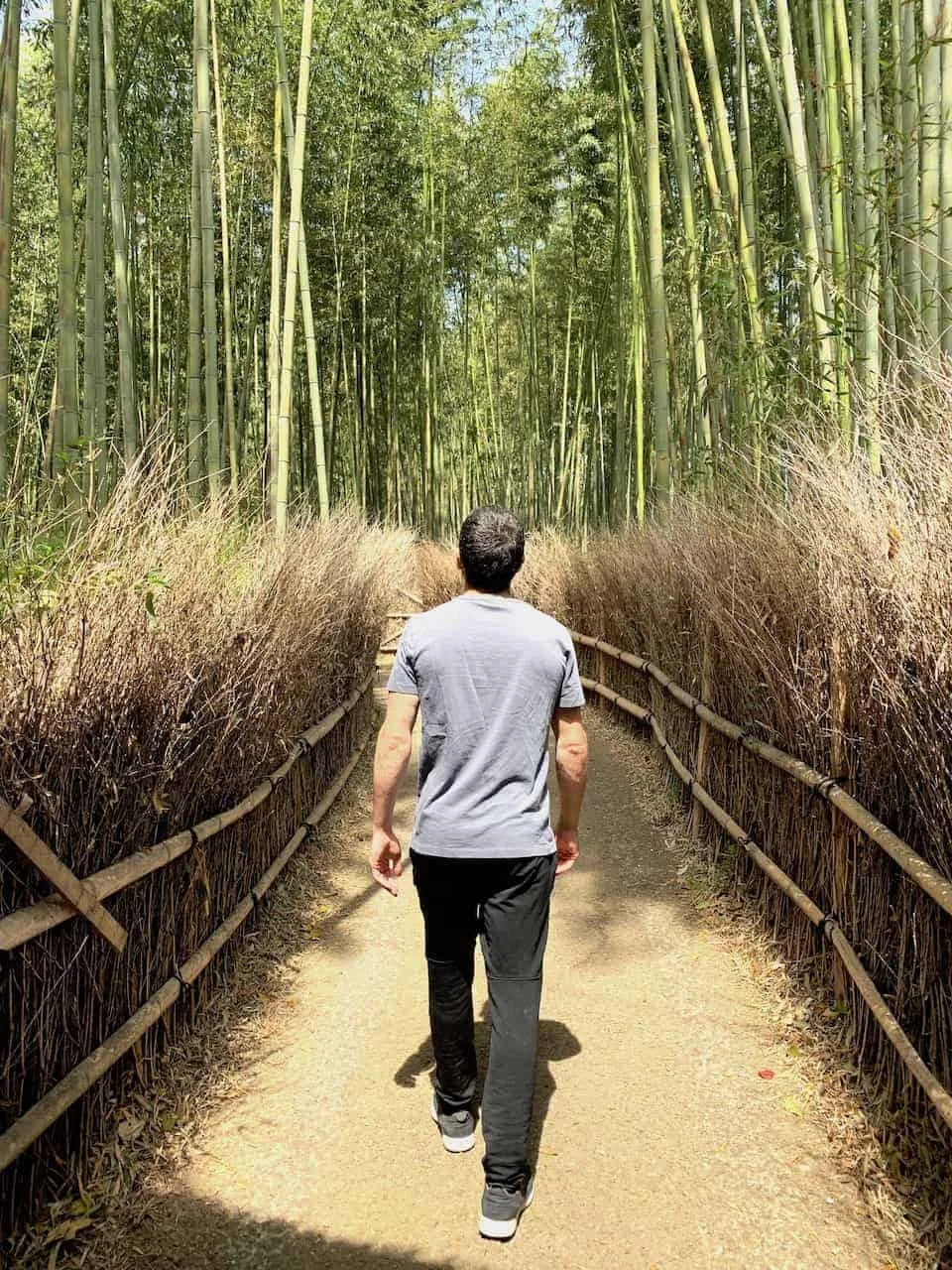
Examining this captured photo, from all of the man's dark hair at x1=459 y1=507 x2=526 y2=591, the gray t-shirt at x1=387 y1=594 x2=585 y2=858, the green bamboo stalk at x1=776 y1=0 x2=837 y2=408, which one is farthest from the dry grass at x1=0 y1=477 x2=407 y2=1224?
the green bamboo stalk at x1=776 y1=0 x2=837 y2=408

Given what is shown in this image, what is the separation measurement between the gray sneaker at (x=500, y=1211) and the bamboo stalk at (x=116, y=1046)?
2.57 ft

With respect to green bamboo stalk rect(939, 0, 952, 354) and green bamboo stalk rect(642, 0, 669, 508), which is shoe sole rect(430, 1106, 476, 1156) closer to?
green bamboo stalk rect(939, 0, 952, 354)

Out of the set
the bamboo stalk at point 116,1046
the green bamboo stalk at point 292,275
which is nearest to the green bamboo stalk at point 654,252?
the green bamboo stalk at point 292,275

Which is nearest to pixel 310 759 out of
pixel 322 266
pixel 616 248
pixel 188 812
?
pixel 188 812

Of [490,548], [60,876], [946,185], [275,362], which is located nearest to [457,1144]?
[60,876]

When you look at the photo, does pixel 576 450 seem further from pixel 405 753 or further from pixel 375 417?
pixel 405 753

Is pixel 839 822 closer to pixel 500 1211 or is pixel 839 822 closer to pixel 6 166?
pixel 500 1211

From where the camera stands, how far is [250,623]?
10.00 ft

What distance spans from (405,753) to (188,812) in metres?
0.75

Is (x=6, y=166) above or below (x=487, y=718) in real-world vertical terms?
above

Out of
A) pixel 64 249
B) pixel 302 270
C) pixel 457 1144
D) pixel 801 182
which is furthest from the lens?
pixel 302 270

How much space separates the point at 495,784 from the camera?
190 centimetres

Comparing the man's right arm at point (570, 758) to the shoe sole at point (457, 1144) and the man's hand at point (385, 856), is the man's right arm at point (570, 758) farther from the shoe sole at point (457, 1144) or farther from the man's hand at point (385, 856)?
the shoe sole at point (457, 1144)

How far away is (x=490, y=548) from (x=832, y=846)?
4.08ft
